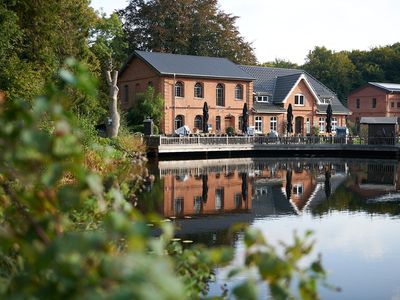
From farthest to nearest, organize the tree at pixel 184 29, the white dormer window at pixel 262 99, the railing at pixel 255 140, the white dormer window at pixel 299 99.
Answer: the tree at pixel 184 29 < the white dormer window at pixel 299 99 < the white dormer window at pixel 262 99 < the railing at pixel 255 140

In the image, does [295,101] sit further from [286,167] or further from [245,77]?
[286,167]

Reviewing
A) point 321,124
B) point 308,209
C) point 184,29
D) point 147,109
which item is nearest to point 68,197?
point 308,209

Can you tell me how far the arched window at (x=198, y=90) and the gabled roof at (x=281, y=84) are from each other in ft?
23.7

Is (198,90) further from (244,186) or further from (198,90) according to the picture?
(244,186)

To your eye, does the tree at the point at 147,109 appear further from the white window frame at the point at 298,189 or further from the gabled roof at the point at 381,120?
the white window frame at the point at 298,189

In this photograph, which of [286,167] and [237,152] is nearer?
[286,167]

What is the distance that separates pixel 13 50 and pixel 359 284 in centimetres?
2263

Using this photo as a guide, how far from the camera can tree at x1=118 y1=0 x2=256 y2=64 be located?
5709 cm

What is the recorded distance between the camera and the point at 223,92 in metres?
48.2

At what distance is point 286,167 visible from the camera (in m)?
31.9

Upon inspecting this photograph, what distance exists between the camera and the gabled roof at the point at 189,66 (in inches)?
1766

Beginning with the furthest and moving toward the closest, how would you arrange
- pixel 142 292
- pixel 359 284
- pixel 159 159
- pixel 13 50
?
pixel 159 159, pixel 13 50, pixel 359 284, pixel 142 292

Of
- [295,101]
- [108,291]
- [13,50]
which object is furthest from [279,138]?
[108,291]

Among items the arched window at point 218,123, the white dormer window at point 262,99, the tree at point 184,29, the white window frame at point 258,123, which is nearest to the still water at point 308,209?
the arched window at point 218,123
